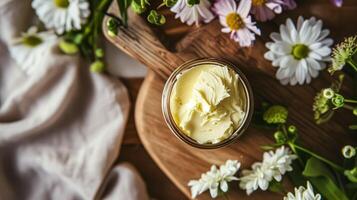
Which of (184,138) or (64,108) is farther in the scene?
(64,108)

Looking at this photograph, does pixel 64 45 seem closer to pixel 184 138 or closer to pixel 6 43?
pixel 6 43

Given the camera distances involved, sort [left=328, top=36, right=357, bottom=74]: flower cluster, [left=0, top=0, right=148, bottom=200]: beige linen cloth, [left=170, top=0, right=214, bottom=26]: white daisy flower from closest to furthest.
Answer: [left=328, top=36, right=357, bottom=74]: flower cluster → [left=170, top=0, right=214, bottom=26]: white daisy flower → [left=0, top=0, right=148, bottom=200]: beige linen cloth

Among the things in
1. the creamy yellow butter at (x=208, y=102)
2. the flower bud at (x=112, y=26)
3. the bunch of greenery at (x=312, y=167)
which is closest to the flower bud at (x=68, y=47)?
the flower bud at (x=112, y=26)

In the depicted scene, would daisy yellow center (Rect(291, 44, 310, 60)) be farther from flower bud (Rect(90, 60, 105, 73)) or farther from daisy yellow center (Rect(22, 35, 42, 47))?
daisy yellow center (Rect(22, 35, 42, 47))

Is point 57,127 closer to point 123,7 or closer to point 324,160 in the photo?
point 123,7

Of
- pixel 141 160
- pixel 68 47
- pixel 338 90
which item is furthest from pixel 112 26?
pixel 338 90

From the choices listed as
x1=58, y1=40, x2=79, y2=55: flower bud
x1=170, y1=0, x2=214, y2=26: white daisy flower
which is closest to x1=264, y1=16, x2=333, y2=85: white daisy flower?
x1=170, y1=0, x2=214, y2=26: white daisy flower

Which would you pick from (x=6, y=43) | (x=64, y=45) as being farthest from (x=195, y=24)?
(x=6, y=43)
